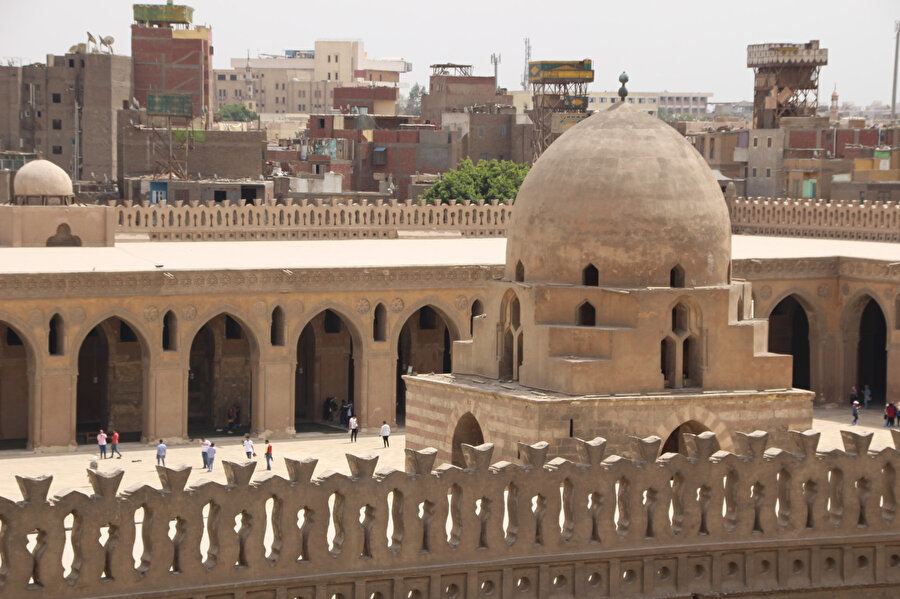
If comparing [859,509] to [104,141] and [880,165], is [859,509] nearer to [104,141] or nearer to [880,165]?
[880,165]

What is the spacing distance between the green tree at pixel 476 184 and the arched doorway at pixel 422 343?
29043 millimetres

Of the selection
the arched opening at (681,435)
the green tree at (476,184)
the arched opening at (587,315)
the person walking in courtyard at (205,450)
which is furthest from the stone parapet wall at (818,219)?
the arched opening at (587,315)

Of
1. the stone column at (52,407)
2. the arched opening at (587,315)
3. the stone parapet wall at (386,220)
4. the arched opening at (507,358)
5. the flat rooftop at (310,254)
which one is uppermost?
the stone parapet wall at (386,220)

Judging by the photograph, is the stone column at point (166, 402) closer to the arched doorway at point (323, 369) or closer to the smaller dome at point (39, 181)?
the arched doorway at point (323, 369)

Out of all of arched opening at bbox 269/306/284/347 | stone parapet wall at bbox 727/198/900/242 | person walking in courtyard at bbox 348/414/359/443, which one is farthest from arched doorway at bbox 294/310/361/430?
stone parapet wall at bbox 727/198/900/242

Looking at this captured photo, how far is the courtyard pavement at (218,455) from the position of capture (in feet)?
103

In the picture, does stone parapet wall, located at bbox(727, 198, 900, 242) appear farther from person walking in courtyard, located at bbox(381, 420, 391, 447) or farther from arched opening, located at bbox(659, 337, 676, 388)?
arched opening, located at bbox(659, 337, 676, 388)

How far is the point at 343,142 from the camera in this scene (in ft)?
265

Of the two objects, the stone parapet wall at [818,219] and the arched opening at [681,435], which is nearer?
the arched opening at [681,435]

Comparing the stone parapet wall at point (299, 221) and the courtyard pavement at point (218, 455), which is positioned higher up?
the stone parapet wall at point (299, 221)

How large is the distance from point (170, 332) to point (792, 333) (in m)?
14.2

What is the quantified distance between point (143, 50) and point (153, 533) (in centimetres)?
6680

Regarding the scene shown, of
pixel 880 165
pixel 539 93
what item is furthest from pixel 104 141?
pixel 880 165

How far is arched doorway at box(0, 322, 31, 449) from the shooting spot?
37.3 meters
